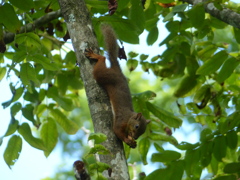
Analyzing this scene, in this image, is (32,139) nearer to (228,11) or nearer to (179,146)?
(179,146)

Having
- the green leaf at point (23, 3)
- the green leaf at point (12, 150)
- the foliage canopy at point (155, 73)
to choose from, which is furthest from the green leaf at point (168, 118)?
the green leaf at point (23, 3)

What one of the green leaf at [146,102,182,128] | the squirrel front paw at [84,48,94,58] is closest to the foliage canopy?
the green leaf at [146,102,182,128]

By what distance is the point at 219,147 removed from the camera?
13.2 feet

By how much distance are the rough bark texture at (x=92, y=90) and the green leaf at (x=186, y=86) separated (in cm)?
207

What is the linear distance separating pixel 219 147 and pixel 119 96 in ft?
3.68

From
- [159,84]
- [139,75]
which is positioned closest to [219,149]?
[159,84]

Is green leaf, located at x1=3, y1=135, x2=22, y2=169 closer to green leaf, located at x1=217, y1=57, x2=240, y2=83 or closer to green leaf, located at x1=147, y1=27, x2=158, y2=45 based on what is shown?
green leaf, located at x1=147, y1=27, x2=158, y2=45

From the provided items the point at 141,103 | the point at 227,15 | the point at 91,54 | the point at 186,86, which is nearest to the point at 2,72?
the point at 141,103

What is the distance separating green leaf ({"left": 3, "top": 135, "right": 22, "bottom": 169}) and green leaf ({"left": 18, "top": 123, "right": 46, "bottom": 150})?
8 cm

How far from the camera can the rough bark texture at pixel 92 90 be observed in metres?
2.78

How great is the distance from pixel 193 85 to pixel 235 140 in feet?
4.24

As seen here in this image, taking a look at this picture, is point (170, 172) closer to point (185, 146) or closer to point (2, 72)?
point (185, 146)

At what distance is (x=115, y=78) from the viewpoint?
14.2 ft

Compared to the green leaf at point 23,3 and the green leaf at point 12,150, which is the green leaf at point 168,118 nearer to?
the green leaf at point 12,150
